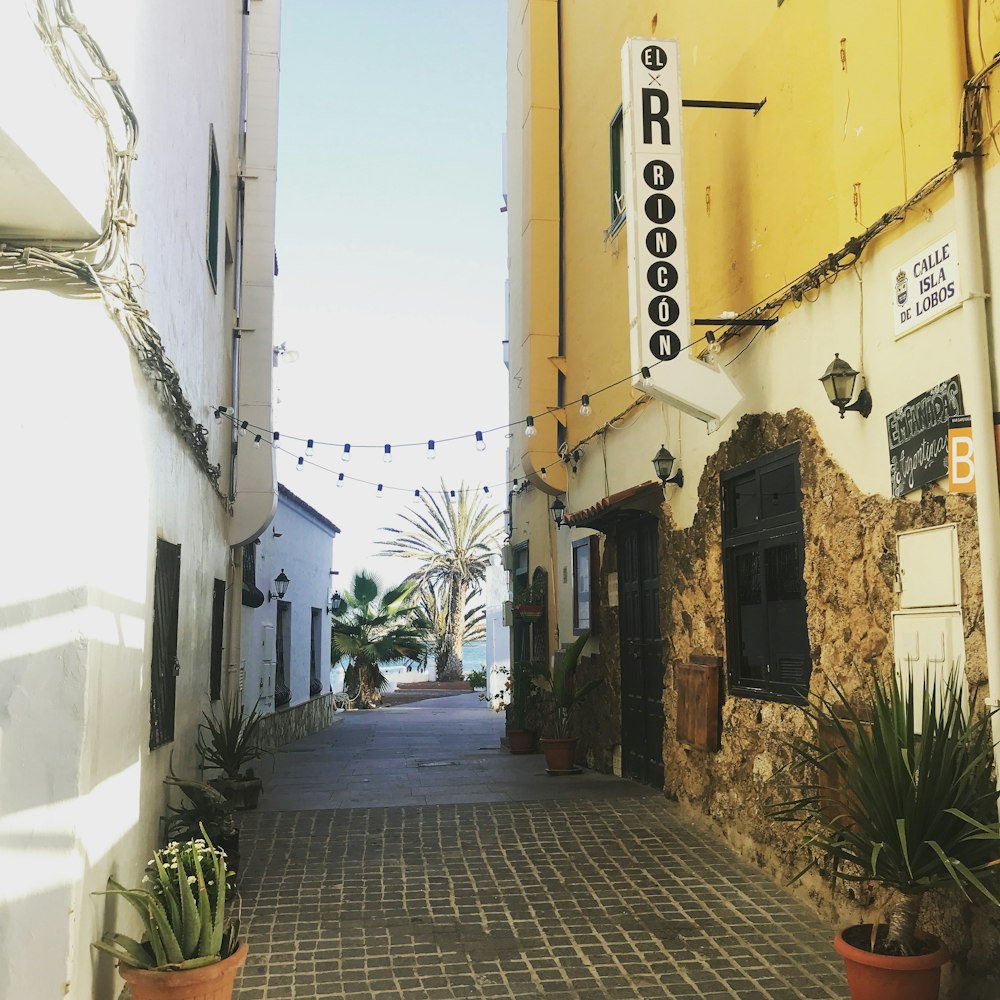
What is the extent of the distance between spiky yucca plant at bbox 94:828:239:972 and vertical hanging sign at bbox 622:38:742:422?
456cm

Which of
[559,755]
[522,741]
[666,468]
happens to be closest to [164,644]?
[666,468]

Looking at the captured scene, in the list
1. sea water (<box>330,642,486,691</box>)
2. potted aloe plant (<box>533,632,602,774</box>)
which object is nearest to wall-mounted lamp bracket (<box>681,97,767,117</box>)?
potted aloe plant (<box>533,632,602,774</box>)

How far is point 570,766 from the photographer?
10.8 m

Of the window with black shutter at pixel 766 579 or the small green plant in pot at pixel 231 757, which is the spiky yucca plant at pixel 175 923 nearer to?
the window with black shutter at pixel 766 579

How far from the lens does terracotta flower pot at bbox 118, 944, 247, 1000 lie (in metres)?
3.98

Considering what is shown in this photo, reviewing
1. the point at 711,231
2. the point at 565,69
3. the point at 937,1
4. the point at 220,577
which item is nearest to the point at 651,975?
the point at 937,1

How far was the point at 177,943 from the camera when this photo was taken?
4.11 m

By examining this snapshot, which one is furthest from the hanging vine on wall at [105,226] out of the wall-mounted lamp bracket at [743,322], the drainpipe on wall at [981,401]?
the wall-mounted lamp bracket at [743,322]

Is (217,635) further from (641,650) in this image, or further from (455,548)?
(455,548)

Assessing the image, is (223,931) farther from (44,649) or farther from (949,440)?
(949,440)

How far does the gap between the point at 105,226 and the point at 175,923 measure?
2973mm

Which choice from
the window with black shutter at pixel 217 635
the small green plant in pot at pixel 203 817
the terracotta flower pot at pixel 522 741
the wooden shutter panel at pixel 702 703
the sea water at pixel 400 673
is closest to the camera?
the small green plant in pot at pixel 203 817

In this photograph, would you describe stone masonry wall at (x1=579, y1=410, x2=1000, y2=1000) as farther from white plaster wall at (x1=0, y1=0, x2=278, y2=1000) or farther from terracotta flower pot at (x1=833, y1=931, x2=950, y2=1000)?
white plaster wall at (x1=0, y1=0, x2=278, y2=1000)

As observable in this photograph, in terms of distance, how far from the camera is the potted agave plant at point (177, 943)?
158 inches
